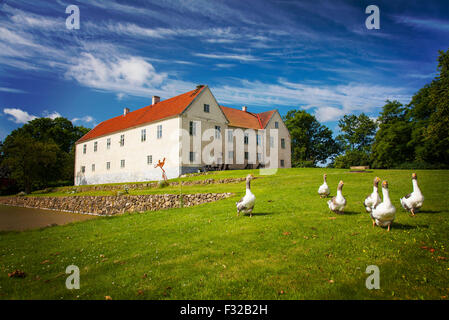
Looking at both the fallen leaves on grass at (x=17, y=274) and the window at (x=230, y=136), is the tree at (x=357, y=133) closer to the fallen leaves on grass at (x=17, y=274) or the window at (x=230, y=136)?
the window at (x=230, y=136)

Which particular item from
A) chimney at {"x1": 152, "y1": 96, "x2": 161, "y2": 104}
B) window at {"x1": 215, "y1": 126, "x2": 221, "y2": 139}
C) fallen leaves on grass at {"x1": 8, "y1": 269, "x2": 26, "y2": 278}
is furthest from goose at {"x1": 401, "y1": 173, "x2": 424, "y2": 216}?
chimney at {"x1": 152, "y1": 96, "x2": 161, "y2": 104}

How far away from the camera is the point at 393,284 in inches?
182

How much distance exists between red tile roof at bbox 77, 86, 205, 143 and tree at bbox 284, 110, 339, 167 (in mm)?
34198

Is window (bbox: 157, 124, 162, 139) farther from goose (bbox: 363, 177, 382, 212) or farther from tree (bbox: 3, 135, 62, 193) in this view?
goose (bbox: 363, 177, 382, 212)

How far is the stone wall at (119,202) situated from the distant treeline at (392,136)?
32633mm

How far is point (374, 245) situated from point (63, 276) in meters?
7.67

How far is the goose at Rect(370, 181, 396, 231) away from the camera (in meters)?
7.00

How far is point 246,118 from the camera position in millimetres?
48594

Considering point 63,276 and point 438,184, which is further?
point 438,184

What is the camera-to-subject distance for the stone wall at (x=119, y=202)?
1922 cm

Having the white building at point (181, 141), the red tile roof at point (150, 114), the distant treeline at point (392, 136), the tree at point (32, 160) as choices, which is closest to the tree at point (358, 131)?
the distant treeline at point (392, 136)

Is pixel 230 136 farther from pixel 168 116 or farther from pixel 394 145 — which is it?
pixel 394 145
